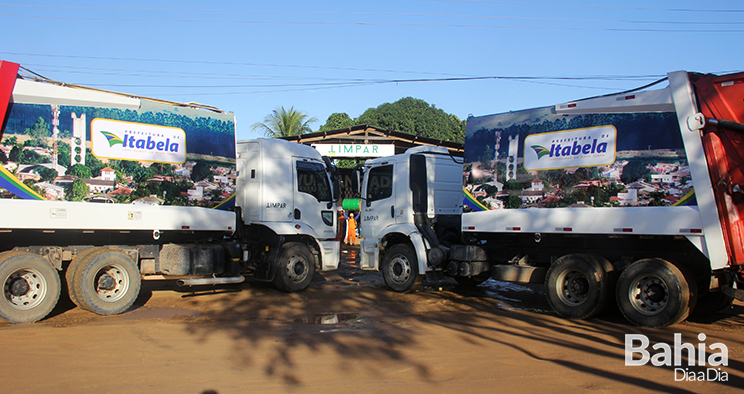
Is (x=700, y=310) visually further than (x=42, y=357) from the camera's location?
Yes

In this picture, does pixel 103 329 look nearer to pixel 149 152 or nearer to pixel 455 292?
pixel 149 152

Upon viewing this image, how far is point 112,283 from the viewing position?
8.57 metres

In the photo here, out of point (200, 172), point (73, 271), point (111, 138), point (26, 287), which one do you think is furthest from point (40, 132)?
point (200, 172)

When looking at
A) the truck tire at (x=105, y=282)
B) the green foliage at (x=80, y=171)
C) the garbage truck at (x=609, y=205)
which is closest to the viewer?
the garbage truck at (x=609, y=205)

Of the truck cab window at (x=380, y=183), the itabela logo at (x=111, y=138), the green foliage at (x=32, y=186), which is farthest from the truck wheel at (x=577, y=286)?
the green foliage at (x=32, y=186)

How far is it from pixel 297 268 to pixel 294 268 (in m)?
0.08

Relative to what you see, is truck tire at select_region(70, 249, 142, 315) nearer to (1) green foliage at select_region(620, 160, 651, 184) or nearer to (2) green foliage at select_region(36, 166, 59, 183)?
(2) green foliage at select_region(36, 166, 59, 183)

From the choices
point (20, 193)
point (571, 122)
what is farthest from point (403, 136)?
point (20, 193)

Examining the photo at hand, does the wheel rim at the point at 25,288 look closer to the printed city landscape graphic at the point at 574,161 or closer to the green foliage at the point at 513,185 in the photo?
the printed city landscape graphic at the point at 574,161

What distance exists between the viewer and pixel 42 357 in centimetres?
591

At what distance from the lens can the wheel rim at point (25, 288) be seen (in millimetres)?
7543

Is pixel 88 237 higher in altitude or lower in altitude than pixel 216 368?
higher

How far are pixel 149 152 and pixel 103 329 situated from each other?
3.14 meters

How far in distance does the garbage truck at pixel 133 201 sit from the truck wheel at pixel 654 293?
6191 mm
